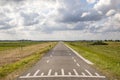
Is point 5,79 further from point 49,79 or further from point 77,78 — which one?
point 77,78

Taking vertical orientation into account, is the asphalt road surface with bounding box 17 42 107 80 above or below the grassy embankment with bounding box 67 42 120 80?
above

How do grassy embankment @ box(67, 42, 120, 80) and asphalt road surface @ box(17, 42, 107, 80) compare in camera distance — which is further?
grassy embankment @ box(67, 42, 120, 80)

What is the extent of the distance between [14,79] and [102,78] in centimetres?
554

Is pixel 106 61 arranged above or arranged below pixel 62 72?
below

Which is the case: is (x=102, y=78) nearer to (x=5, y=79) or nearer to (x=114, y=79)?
(x=114, y=79)

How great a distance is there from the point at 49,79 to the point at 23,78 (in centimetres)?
178

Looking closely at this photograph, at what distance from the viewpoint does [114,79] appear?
14727mm

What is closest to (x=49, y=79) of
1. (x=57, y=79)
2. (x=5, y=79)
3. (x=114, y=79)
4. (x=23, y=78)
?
(x=57, y=79)

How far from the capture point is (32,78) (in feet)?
49.1

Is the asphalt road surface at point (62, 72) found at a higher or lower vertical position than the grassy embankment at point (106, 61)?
higher

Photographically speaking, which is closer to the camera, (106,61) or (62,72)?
(62,72)

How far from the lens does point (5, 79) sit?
15055 millimetres

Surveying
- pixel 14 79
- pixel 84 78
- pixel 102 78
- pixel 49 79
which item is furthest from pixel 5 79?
pixel 102 78

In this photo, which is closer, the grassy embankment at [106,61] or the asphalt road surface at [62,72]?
the asphalt road surface at [62,72]
